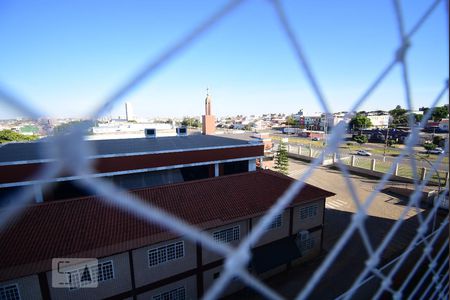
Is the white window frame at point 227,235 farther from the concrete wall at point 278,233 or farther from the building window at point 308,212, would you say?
the building window at point 308,212

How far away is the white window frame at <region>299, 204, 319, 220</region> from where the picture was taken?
29.1 ft

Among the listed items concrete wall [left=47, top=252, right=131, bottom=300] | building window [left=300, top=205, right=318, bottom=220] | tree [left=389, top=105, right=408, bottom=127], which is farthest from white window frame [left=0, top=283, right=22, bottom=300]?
tree [left=389, top=105, right=408, bottom=127]

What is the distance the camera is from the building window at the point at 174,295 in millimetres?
6738

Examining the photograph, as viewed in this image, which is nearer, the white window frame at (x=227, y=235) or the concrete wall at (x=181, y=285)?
the concrete wall at (x=181, y=285)

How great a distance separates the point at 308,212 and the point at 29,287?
7.95 meters

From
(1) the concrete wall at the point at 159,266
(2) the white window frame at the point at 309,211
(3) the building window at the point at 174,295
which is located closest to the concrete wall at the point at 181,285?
(3) the building window at the point at 174,295

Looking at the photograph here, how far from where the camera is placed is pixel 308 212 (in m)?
9.02

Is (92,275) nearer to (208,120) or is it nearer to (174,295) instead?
(174,295)

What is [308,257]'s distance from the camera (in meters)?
9.34

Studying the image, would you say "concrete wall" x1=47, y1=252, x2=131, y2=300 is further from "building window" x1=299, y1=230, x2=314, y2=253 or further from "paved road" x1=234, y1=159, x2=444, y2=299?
"building window" x1=299, y1=230, x2=314, y2=253

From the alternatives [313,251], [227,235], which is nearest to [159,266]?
[227,235]

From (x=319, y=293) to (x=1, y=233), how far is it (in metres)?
8.57

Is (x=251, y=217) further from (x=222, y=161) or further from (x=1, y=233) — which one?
(x=1, y=233)

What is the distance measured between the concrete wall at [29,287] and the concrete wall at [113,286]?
46 cm
